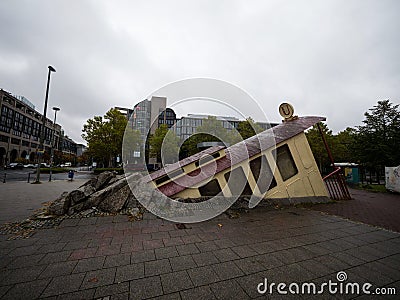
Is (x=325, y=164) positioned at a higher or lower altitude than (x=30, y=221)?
higher

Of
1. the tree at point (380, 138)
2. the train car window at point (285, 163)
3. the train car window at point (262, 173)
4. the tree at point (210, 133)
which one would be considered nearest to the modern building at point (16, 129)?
the tree at point (210, 133)

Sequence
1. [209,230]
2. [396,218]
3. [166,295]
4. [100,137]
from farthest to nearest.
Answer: [100,137]
[396,218]
[209,230]
[166,295]

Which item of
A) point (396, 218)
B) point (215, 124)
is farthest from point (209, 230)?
point (215, 124)

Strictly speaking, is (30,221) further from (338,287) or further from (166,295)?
(338,287)

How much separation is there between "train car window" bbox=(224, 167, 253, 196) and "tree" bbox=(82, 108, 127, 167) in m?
26.7

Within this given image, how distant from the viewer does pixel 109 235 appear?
4285mm

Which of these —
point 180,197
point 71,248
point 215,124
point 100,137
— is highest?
point 215,124

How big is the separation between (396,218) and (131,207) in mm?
8961

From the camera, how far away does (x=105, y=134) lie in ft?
96.9

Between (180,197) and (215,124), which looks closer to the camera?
(180,197)

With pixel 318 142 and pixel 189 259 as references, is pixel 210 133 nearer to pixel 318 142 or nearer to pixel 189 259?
pixel 318 142

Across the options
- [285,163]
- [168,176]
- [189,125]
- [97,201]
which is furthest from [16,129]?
[285,163]

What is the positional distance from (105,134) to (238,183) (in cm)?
2809

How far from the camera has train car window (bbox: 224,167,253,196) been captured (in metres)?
6.98
